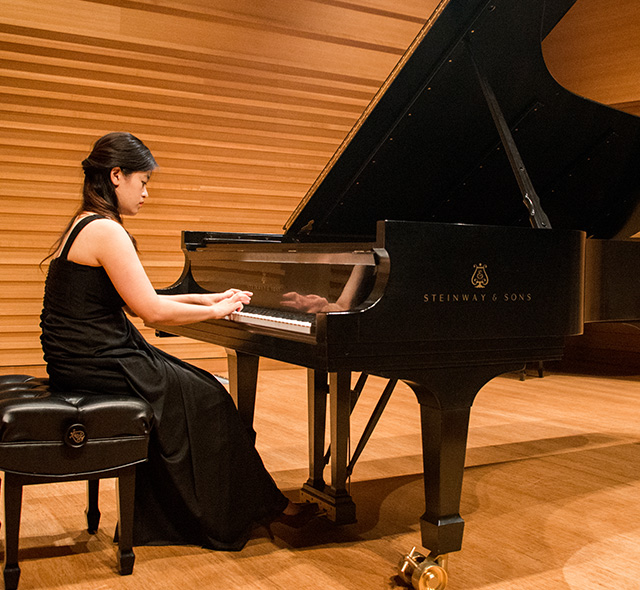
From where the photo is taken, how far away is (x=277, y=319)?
229cm

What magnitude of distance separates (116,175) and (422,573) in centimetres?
143

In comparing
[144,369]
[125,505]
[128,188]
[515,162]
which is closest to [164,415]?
[144,369]

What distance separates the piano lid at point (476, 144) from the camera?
246cm

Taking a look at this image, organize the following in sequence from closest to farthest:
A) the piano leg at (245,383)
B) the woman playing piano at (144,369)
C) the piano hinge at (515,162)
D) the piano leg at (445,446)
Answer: the piano leg at (445,446) → the woman playing piano at (144,369) → the piano hinge at (515,162) → the piano leg at (245,383)

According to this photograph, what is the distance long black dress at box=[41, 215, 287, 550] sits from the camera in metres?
2.20

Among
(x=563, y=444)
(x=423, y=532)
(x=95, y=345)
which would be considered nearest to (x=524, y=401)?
(x=563, y=444)

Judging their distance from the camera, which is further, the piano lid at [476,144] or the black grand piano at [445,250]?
the piano lid at [476,144]

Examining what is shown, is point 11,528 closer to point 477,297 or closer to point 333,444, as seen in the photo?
point 333,444

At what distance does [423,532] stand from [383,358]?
0.55 metres

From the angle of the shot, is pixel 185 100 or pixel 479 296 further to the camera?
pixel 185 100

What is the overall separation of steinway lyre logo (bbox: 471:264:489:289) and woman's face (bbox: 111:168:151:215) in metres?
Result: 1.00

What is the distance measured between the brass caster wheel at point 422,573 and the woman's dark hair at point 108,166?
3.95 feet

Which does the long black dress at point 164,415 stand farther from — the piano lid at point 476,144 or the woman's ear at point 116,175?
the piano lid at point 476,144

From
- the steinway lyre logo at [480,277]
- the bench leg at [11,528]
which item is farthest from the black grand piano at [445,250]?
the bench leg at [11,528]
